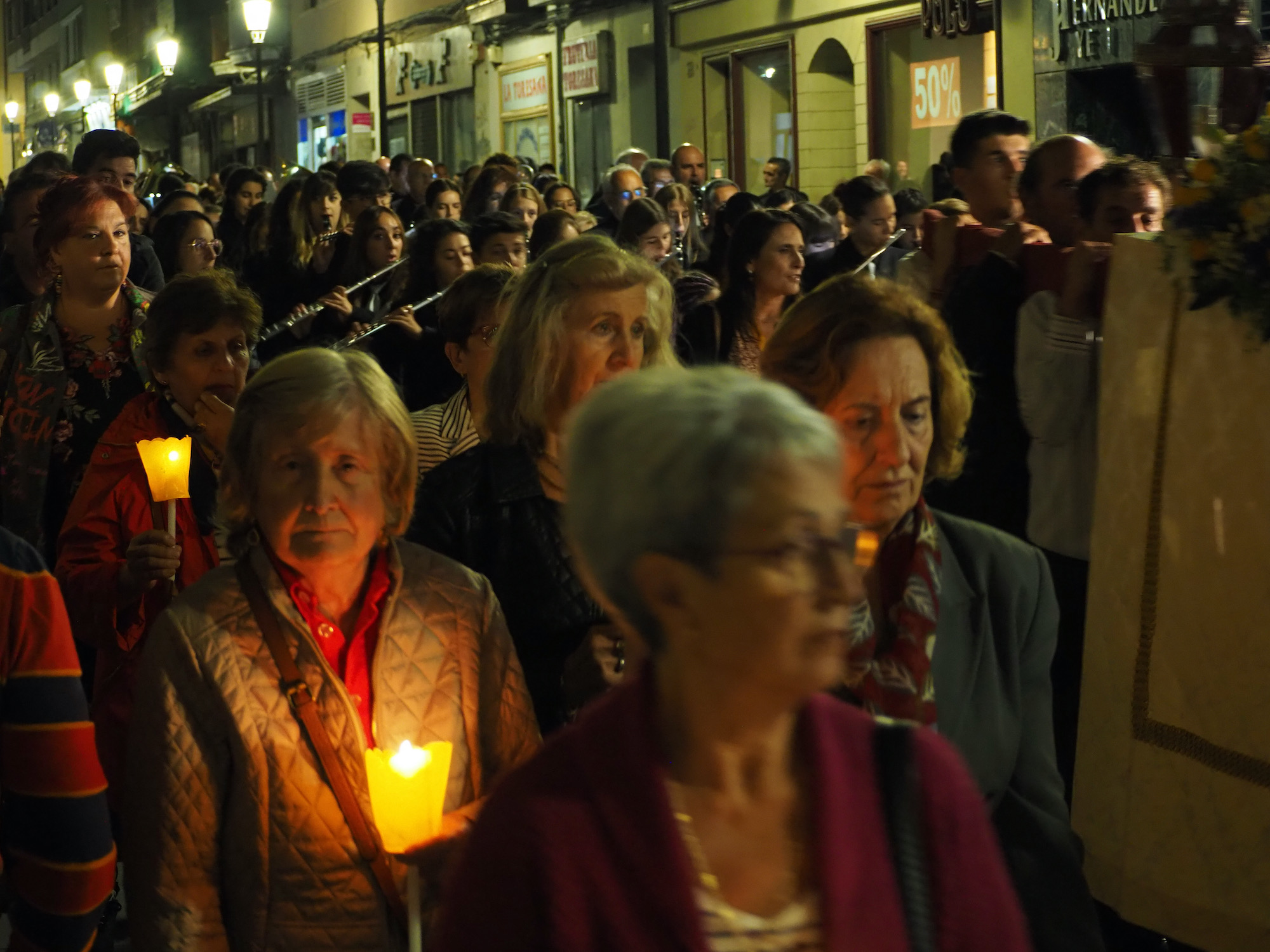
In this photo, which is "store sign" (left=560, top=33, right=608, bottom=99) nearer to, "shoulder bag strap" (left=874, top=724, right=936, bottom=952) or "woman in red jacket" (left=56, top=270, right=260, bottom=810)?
"woman in red jacket" (left=56, top=270, right=260, bottom=810)

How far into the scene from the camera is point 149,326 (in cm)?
434

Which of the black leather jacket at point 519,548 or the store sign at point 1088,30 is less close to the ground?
the store sign at point 1088,30

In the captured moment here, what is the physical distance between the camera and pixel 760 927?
5.70 feet

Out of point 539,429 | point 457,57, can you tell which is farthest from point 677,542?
point 457,57

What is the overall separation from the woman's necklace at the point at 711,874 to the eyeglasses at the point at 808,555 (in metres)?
0.26

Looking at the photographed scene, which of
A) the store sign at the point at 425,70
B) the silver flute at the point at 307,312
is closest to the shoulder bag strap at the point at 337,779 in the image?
the silver flute at the point at 307,312

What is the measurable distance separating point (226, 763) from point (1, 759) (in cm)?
35

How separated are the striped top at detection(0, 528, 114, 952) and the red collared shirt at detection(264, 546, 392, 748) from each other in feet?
1.30

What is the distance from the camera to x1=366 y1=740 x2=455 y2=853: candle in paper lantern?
2410mm

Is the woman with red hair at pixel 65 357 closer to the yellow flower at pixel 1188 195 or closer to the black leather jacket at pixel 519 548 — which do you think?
the black leather jacket at pixel 519 548

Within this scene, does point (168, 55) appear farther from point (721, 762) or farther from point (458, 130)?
point (721, 762)

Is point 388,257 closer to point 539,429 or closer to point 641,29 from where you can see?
point 539,429

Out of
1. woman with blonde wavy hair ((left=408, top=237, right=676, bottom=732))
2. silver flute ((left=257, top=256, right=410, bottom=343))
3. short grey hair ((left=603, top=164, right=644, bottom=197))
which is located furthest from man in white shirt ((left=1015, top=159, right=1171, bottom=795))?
short grey hair ((left=603, top=164, right=644, bottom=197))

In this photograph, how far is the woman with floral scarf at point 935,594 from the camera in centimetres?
267
